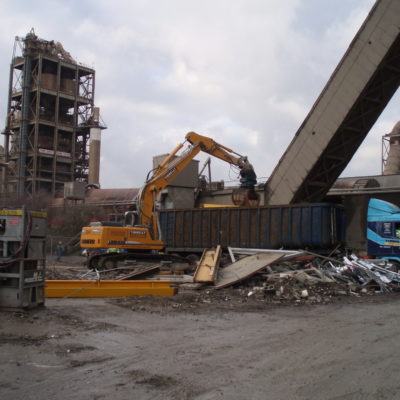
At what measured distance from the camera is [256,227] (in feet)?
59.5

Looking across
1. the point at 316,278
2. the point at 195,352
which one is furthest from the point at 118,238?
the point at 195,352

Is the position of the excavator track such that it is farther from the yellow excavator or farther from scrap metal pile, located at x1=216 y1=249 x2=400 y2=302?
scrap metal pile, located at x1=216 y1=249 x2=400 y2=302

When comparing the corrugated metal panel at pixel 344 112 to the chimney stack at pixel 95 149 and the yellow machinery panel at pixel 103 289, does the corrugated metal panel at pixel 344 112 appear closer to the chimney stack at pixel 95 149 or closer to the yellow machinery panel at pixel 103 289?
the yellow machinery panel at pixel 103 289

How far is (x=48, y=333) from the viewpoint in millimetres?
6734

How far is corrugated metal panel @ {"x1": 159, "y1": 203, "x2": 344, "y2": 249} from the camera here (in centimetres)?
1673

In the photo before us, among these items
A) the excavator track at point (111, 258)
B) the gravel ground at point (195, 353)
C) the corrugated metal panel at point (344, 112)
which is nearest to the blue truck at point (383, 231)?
the corrugated metal panel at point (344, 112)

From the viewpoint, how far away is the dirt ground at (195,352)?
175 inches

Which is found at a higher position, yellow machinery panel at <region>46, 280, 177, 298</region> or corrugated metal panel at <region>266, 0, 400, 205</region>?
corrugated metal panel at <region>266, 0, 400, 205</region>

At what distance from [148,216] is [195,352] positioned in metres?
13.6

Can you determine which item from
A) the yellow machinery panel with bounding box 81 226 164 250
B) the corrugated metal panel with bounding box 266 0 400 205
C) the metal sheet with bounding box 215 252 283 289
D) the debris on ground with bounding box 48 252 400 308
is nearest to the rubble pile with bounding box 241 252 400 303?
the debris on ground with bounding box 48 252 400 308

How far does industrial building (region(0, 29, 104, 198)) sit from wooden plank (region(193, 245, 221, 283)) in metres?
45.3

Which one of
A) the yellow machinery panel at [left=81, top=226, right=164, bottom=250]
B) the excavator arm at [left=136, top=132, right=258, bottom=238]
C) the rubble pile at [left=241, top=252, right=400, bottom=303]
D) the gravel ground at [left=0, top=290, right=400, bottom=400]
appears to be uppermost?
the excavator arm at [left=136, top=132, right=258, bottom=238]

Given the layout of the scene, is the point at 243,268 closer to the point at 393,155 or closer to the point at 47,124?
the point at 393,155

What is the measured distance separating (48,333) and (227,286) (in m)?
6.48
